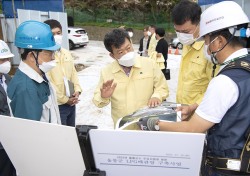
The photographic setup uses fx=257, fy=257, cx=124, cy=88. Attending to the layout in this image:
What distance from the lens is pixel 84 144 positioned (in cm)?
93

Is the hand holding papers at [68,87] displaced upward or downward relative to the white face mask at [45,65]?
downward

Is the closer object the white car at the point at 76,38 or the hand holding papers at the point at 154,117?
the hand holding papers at the point at 154,117

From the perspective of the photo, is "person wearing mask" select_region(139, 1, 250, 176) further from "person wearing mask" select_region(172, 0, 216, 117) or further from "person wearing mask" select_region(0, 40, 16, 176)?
"person wearing mask" select_region(0, 40, 16, 176)

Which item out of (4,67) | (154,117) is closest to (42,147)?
(154,117)

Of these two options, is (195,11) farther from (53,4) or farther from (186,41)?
(53,4)

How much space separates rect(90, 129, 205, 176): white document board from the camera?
0.86 m

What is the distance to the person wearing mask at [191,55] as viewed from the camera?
81.0 inches

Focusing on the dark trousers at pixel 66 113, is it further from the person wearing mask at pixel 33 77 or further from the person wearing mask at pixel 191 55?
the person wearing mask at pixel 191 55

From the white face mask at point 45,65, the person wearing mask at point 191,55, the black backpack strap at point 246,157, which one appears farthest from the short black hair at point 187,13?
the black backpack strap at point 246,157

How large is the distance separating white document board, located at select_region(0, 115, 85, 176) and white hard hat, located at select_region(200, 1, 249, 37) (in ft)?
2.71

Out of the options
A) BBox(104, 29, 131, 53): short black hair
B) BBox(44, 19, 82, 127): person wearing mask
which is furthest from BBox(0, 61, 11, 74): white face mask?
BBox(104, 29, 131, 53): short black hair

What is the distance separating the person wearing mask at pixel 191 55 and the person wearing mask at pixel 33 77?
3.41 ft

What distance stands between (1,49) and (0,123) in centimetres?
162

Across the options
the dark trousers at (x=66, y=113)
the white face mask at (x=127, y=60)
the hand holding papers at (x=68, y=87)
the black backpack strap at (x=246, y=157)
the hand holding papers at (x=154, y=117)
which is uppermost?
the white face mask at (x=127, y=60)
